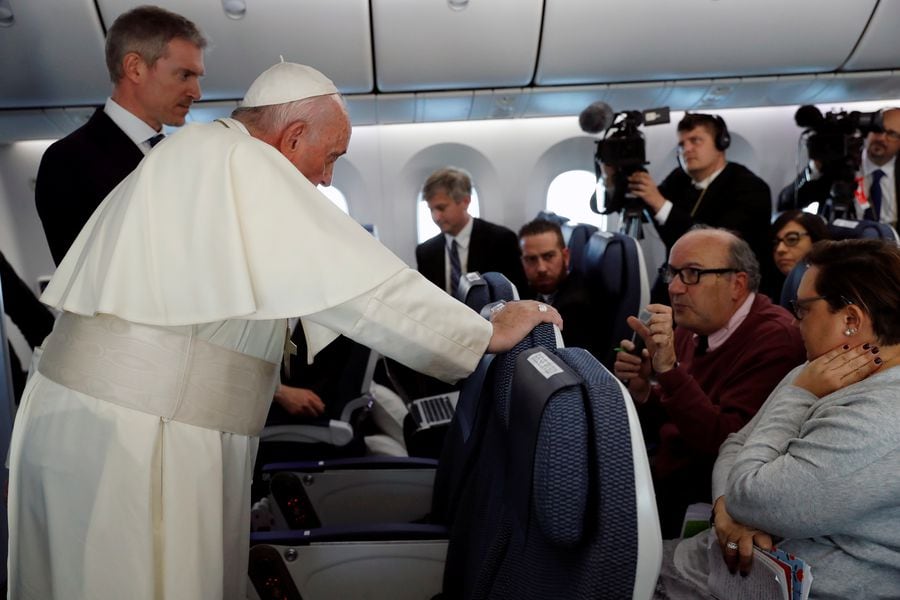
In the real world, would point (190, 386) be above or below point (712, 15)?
below

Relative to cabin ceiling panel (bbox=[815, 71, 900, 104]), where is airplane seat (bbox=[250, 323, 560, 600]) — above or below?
below

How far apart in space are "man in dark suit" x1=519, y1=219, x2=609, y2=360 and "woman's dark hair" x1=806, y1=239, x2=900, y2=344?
1499mm

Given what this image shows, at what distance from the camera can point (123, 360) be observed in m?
1.50

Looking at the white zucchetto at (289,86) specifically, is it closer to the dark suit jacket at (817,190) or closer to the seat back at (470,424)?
the seat back at (470,424)

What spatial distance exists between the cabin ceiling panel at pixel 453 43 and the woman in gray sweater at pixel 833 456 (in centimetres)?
299

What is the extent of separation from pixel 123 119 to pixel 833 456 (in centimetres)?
212

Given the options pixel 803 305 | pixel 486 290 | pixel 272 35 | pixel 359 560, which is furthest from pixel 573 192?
pixel 359 560

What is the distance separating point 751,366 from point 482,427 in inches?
35.0

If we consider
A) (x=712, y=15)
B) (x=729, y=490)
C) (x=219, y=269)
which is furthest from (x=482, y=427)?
(x=712, y=15)

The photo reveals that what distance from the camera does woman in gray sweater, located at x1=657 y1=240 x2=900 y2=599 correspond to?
130 cm

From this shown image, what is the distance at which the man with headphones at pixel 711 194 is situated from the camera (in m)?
3.65

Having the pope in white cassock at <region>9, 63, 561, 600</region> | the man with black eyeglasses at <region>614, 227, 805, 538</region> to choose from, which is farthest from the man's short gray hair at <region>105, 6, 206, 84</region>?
the man with black eyeglasses at <region>614, 227, 805, 538</region>

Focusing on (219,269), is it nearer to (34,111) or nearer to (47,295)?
(47,295)

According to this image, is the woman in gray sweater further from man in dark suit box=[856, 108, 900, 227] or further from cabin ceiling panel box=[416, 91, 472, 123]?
cabin ceiling panel box=[416, 91, 472, 123]
